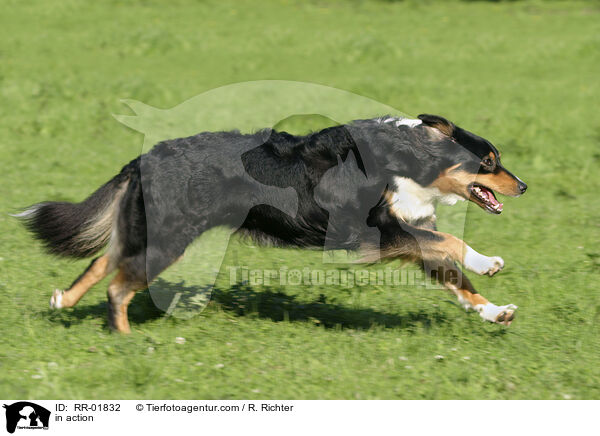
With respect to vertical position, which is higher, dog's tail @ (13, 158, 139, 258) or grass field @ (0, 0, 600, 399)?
dog's tail @ (13, 158, 139, 258)

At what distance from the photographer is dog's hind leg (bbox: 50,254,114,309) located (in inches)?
222

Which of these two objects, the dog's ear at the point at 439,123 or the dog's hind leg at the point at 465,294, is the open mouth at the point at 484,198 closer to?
the dog's ear at the point at 439,123

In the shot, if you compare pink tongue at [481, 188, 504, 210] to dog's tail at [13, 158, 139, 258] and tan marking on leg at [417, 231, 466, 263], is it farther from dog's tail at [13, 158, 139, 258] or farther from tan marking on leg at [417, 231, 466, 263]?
dog's tail at [13, 158, 139, 258]

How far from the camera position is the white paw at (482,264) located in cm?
559

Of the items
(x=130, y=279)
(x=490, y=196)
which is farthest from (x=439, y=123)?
(x=130, y=279)

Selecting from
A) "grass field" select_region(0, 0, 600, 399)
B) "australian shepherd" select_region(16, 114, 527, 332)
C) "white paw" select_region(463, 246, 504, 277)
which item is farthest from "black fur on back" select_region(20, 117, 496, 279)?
"grass field" select_region(0, 0, 600, 399)

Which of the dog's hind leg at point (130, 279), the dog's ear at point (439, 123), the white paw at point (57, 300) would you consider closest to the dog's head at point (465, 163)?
the dog's ear at point (439, 123)

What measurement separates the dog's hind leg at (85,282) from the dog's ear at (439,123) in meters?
2.67

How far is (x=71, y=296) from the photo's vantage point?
18.8 feet

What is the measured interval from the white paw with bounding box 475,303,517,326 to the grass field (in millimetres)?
219

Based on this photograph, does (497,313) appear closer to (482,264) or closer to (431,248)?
(482,264)

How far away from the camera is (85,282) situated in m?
5.70
